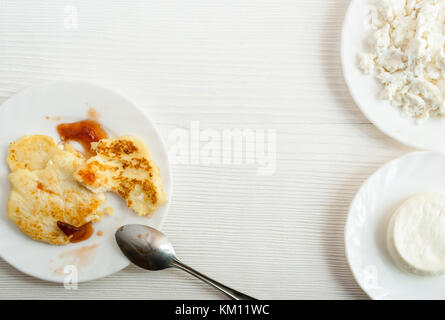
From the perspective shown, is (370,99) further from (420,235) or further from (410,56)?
(420,235)

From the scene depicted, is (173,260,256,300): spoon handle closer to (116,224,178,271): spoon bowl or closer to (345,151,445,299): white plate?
(116,224,178,271): spoon bowl

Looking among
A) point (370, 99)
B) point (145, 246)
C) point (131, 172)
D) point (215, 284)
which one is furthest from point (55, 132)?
point (370, 99)

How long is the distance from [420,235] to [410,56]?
44 cm

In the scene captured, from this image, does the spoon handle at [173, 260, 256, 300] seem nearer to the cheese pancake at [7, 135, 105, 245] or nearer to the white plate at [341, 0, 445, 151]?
the cheese pancake at [7, 135, 105, 245]

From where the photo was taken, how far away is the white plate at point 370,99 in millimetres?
903

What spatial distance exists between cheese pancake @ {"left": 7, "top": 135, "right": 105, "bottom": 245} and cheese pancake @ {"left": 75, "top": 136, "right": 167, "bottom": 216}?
51 mm

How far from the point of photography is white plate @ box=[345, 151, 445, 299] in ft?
2.96

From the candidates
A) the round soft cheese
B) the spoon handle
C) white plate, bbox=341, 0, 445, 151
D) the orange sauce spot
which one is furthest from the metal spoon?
white plate, bbox=341, 0, 445, 151

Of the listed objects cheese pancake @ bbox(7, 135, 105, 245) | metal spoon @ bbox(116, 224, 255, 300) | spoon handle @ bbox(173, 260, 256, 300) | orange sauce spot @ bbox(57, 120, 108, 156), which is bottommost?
spoon handle @ bbox(173, 260, 256, 300)

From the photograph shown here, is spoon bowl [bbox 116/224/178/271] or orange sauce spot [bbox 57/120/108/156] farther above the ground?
orange sauce spot [bbox 57/120/108/156]

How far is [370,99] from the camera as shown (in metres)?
0.91
